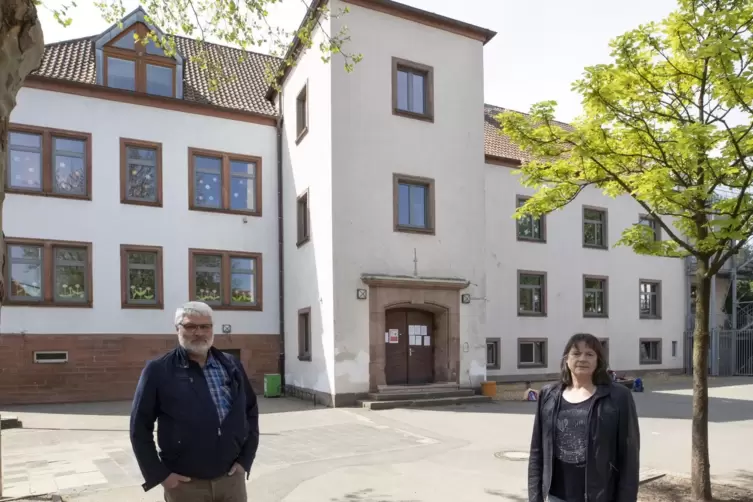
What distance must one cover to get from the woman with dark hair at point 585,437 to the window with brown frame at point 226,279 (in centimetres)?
1595

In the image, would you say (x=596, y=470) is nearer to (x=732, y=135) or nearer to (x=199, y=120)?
(x=732, y=135)

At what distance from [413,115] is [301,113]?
12.3 ft

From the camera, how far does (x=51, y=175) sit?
17.1 m

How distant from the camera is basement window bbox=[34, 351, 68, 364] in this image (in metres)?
16.6

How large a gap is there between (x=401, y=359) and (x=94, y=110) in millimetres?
11346

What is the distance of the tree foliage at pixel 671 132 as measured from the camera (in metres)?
6.16

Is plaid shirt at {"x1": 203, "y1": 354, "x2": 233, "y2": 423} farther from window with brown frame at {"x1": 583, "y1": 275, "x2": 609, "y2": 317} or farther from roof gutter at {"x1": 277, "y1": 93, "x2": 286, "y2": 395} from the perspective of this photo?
window with brown frame at {"x1": 583, "y1": 275, "x2": 609, "y2": 317}

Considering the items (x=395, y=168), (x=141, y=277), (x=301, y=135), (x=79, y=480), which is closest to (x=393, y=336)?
(x=395, y=168)

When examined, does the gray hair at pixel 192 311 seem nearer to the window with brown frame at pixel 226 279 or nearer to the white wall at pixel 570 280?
the window with brown frame at pixel 226 279

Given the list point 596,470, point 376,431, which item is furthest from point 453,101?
point 596,470

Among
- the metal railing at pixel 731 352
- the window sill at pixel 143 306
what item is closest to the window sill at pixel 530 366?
the metal railing at pixel 731 352

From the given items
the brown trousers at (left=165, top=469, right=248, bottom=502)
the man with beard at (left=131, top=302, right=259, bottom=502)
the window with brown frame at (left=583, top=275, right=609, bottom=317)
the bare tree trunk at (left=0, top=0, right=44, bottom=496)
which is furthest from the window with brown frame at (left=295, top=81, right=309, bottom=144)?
the brown trousers at (left=165, top=469, right=248, bottom=502)

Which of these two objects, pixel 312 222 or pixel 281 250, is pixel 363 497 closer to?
pixel 312 222

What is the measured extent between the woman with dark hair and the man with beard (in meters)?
1.84
